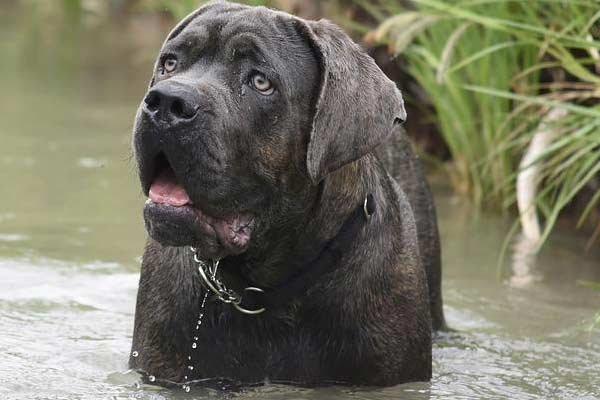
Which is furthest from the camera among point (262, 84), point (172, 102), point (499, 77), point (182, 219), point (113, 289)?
point (499, 77)

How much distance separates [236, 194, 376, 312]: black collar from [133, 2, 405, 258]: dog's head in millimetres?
225

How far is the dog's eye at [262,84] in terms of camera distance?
4668 mm

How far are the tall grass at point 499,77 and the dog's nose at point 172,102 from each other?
2.90 meters

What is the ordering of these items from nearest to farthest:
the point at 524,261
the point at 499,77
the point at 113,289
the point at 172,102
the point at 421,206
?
the point at 172,102
the point at 421,206
the point at 113,289
the point at 524,261
the point at 499,77

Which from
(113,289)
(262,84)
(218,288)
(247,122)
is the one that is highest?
(262,84)

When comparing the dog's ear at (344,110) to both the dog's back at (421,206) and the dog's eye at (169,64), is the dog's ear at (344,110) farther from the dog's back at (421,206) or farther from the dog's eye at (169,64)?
the dog's back at (421,206)

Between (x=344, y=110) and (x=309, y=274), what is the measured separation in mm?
622

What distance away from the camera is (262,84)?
468 centimetres

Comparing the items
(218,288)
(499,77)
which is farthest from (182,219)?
(499,77)

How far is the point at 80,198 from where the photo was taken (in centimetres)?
883

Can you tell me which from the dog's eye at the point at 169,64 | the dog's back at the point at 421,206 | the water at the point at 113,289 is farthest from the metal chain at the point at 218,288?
the dog's back at the point at 421,206

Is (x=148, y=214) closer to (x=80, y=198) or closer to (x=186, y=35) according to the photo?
(x=186, y=35)

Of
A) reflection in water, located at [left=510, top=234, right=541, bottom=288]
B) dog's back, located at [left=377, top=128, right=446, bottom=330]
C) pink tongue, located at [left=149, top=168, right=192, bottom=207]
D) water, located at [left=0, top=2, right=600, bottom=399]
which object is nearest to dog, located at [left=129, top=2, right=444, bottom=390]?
pink tongue, located at [left=149, top=168, right=192, bottom=207]

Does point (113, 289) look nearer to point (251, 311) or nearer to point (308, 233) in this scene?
point (251, 311)
